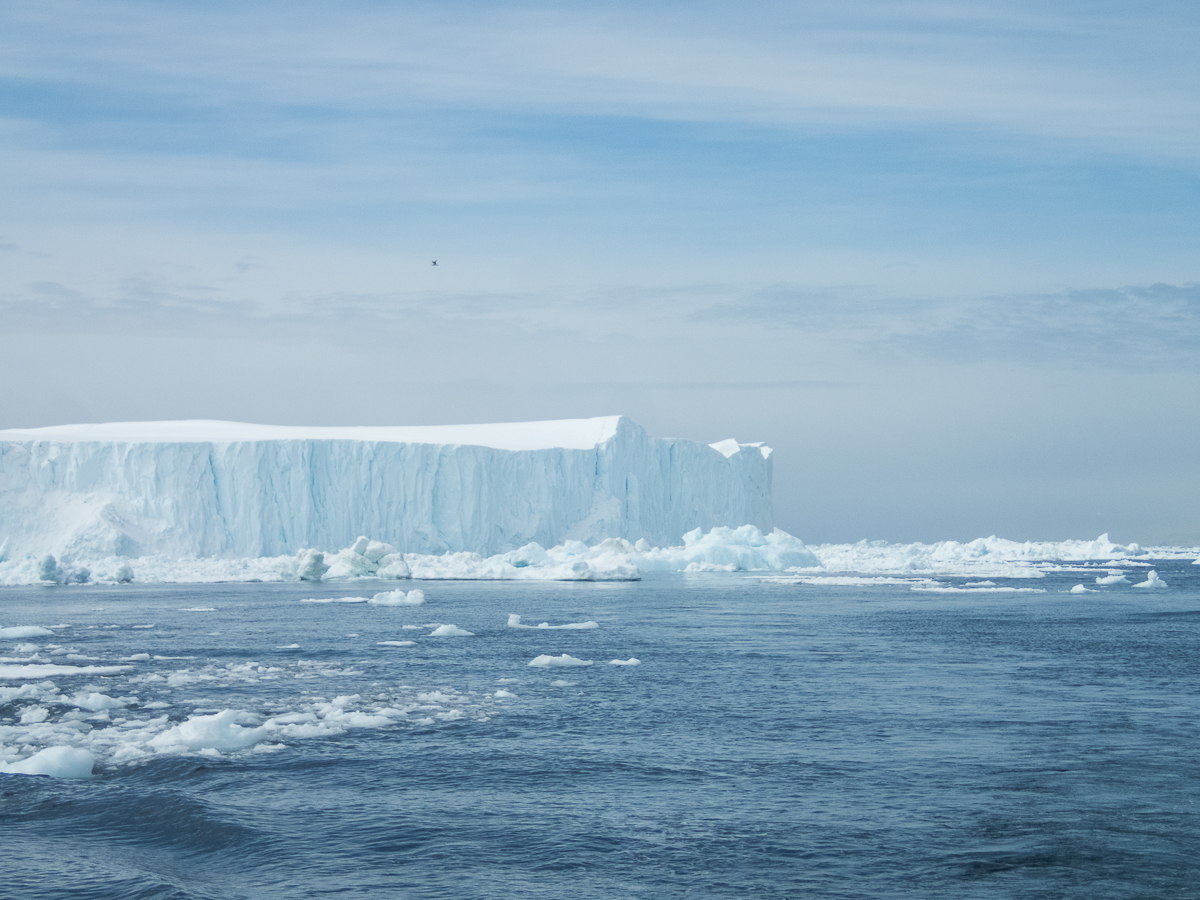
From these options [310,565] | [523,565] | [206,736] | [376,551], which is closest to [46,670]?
[206,736]

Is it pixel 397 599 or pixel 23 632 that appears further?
pixel 397 599

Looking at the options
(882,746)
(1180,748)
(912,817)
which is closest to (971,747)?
(882,746)

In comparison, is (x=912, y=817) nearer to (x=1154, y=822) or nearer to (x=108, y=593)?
(x=1154, y=822)

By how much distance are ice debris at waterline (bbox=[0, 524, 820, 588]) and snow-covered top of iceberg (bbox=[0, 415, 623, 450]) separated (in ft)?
14.3

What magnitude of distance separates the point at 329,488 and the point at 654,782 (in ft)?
105

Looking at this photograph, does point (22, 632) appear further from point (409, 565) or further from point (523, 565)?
point (523, 565)

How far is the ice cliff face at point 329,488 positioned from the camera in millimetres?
37125

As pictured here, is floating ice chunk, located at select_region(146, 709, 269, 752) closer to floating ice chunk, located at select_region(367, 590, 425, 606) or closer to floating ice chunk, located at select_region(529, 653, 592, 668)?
floating ice chunk, located at select_region(529, 653, 592, 668)

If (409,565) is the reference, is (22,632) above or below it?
below

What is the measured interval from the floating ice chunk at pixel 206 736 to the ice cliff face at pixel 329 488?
2829cm

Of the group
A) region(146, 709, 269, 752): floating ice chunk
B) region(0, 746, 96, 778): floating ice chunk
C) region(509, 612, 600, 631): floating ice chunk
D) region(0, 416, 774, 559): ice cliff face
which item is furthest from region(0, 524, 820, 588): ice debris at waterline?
region(0, 746, 96, 778): floating ice chunk

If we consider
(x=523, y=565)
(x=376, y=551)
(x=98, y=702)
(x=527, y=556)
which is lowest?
(x=98, y=702)

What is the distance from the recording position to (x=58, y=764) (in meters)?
9.62

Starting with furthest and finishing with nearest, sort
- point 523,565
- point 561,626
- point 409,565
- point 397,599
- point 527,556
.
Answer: point 523,565 < point 527,556 < point 409,565 < point 397,599 < point 561,626
